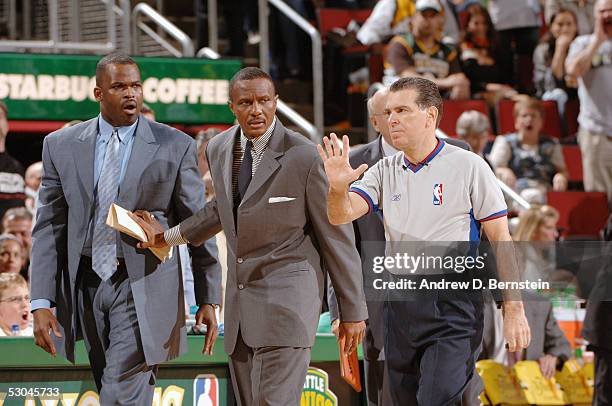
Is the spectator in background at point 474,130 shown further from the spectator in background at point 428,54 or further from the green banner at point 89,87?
the green banner at point 89,87

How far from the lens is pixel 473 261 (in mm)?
5398

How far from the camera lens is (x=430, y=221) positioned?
5266 mm

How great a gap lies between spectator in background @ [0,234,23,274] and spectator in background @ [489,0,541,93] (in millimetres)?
6530

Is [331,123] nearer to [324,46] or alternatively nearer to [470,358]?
[324,46]

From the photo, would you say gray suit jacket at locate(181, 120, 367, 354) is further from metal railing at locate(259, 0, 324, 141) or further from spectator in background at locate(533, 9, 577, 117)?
spectator in background at locate(533, 9, 577, 117)

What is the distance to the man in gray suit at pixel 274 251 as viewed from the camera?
5.39 meters

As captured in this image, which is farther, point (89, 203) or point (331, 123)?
point (331, 123)

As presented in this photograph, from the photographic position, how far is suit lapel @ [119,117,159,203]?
5.62 meters

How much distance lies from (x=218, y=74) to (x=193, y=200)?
503cm

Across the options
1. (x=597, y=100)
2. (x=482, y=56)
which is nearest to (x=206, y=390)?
(x=597, y=100)

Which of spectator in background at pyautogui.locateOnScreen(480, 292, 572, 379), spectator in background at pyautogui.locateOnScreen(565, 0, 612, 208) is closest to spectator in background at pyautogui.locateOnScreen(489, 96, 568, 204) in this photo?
spectator in background at pyautogui.locateOnScreen(565, 0, 612, 208)

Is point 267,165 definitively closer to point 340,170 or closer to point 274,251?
point 274,251

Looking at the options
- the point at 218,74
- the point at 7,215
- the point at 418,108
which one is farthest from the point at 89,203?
the point at 218,74

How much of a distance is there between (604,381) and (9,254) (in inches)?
151
